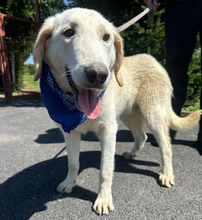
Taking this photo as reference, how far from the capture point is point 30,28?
7125mm

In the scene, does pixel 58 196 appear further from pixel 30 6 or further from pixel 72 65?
pixel 30 6

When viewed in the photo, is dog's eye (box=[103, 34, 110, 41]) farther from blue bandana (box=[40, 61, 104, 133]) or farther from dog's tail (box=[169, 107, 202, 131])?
dog's tail (box=[169, 107, 202, 131])

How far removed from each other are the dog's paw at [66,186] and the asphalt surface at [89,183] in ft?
0.16

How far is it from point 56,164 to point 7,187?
62cm

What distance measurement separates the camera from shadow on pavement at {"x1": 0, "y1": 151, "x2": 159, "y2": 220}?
1548mm

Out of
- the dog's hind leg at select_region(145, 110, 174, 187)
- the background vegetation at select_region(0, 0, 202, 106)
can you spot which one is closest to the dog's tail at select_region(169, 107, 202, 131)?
the dog's hind leg at select_region(145, 110, 174, 187)

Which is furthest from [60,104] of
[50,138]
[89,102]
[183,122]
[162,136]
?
[50,138]

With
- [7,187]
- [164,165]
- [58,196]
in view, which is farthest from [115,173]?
[7,187]

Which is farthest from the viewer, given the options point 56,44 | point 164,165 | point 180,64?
point 180,64

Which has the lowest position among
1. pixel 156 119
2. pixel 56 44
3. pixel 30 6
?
pixel 156 119

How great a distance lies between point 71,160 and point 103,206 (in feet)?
1.82

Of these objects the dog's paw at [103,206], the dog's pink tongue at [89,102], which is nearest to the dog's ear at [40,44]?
the dog's pink tongue at [89,102]

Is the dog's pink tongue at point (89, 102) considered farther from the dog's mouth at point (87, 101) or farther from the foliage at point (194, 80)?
the foliage at point (194, 80)

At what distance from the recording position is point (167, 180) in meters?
1.88
